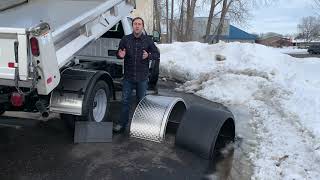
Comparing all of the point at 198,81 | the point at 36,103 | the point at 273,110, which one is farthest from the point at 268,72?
the point at 36,103

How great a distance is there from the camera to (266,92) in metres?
11.6

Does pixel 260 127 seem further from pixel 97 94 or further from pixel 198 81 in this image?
pixel 198 81

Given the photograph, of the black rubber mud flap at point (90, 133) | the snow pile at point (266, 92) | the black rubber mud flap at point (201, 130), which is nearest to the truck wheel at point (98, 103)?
the black rubber mud flap at point (90, 133)

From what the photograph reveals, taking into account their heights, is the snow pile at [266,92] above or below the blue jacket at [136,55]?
below

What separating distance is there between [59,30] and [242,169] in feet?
10.0

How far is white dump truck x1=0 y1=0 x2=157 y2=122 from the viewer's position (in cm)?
568

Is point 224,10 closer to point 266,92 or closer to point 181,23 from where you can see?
point 181,23

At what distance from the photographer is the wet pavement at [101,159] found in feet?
19.1

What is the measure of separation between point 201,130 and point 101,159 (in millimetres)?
1452

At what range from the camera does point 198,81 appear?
1380 cm

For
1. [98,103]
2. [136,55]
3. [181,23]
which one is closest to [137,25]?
[136,55]

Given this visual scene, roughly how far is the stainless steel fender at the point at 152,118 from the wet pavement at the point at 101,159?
13 cm

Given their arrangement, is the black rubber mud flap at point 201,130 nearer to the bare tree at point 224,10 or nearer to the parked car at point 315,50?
the bare tree at point 224,10

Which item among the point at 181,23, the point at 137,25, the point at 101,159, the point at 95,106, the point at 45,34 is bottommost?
the point at 101,159
